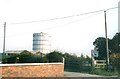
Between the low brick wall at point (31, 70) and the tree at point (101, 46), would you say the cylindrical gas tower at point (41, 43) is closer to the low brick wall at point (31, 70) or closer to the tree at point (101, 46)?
the tree at point (101, 46)

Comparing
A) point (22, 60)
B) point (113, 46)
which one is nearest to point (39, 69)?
point (22, 60)

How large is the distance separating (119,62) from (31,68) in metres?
17.7

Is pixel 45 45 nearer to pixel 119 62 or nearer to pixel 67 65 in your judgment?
pixel 67 65

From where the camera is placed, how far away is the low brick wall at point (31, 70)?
2250cm

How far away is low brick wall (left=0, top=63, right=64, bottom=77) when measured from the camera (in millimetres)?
22502

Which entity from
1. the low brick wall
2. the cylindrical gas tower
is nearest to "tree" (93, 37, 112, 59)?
the cylindrical gas tower

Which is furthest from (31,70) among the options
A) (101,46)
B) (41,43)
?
(41,43)

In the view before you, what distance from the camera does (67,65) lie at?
50875 mm

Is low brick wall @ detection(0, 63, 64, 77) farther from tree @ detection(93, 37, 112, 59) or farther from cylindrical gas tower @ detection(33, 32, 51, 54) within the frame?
cylindrical gas tower @ detection(33, 32, 51, 54)

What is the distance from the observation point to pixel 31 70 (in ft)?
86.1

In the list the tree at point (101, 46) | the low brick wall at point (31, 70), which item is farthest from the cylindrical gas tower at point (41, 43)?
the low brick wall at point (31, 70)

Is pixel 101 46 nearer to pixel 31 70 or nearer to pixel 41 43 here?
pixel 41 43

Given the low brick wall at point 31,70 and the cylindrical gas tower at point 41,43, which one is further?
the cylindrical gas tower at point 41,43

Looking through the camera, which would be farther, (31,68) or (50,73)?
(50,73)
